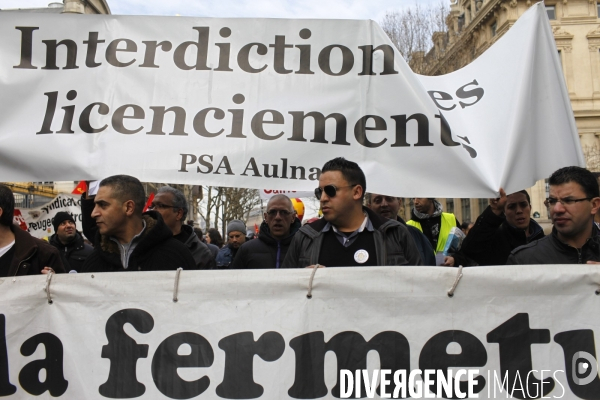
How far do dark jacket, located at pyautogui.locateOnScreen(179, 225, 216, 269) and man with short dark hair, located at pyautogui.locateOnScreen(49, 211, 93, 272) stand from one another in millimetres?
2305

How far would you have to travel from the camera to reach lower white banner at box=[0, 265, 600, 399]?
2.54 m

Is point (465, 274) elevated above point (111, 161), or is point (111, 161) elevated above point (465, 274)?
point (111, 161)

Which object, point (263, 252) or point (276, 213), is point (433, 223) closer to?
point (276, 213)

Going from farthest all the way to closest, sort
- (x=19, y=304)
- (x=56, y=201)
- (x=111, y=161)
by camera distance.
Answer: (x=56, y=201) < (x=111, y=161) < (x=19, y=304)

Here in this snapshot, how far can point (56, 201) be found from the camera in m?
10.5

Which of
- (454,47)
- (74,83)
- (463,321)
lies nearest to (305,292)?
(463,321)

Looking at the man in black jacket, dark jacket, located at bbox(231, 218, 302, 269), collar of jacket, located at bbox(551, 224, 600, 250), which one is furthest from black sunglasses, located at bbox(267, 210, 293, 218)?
collar of jacket, located at bbox(551, 224, 600, 250)

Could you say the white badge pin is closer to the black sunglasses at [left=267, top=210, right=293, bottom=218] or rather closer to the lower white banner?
the lower white banner

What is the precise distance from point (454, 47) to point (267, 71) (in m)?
24.7

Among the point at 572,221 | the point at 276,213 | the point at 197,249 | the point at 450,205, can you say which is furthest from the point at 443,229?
the point at 450,205

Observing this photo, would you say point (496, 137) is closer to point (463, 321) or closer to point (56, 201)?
point (463, 321)

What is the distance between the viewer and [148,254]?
322 centimetres

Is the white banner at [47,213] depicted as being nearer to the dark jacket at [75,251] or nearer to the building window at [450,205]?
the dark jacket at [75,251]

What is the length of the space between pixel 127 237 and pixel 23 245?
520 millimetres
